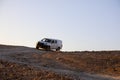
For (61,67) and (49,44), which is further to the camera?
(49,44)

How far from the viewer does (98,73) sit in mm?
21688

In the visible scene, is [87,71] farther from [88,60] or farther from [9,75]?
[9,75]

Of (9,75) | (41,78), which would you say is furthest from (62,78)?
(9,75)

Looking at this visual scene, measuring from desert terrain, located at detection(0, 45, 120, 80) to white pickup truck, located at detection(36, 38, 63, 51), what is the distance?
13.5 m

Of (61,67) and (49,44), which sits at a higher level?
(49,44)

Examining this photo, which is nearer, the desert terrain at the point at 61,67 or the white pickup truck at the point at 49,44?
the desert terrain at the point at 61,67

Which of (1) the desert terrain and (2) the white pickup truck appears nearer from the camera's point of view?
(1) the desert terrain

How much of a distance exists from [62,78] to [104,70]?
21.9 ft

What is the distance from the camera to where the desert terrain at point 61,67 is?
57.4 ft

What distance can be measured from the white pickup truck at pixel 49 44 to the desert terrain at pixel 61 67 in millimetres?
13454

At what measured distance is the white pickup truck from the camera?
4097 cm

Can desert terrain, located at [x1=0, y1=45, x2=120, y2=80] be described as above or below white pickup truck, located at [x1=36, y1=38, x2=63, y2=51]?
below

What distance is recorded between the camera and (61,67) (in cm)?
2281

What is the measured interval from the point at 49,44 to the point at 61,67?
61.4 feet
